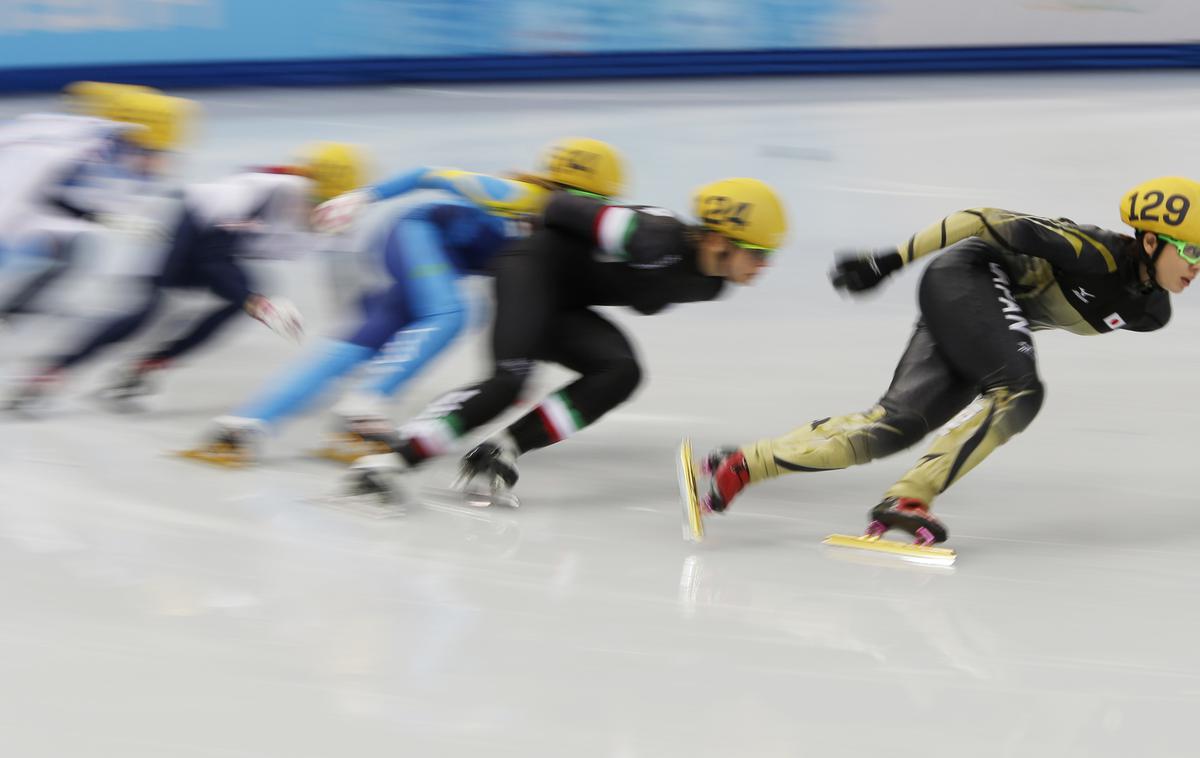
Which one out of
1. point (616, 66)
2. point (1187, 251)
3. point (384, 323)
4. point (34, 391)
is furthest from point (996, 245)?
point (616, 66)

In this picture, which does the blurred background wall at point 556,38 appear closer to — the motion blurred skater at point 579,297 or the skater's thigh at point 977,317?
the motion blurred skater at point 579,297

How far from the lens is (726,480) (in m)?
3.31

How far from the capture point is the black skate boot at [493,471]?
3.52 metres

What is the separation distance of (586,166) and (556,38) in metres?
5.83

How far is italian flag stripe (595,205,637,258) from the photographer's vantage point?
337 cm

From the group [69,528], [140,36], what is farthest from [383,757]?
[140,36]

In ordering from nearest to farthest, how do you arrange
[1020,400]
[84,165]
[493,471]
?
1. [1020,400]
2. [493,471]
3. [84,165]

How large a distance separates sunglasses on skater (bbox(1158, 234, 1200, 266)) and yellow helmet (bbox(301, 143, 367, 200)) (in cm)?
251

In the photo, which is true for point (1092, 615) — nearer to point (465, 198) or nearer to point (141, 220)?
point (465, 198)

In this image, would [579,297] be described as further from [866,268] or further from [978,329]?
[978,329]

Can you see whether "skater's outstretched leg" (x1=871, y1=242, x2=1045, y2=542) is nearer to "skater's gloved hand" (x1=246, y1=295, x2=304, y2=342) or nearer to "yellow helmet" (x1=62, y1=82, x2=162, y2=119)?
"skater's gloved hand" (x1=246, y1=295, x2=304, y2=342)

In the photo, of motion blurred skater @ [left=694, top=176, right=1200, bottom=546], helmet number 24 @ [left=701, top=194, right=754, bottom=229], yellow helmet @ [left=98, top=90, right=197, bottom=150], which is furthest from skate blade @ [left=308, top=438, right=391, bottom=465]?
yellow helmet @ [left=98, top=90, right=197, bottom=150]

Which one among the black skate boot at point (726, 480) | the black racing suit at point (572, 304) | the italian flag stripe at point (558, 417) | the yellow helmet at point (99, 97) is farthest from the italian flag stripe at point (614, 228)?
the yellow helmet at point (99, 97)

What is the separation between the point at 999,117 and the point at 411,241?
18.4 feet
